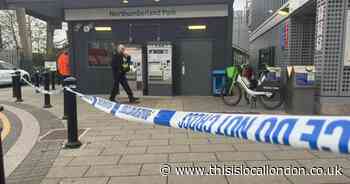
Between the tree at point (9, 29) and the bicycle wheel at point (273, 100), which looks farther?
the tree at point (9, 29)

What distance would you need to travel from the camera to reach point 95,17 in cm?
1215

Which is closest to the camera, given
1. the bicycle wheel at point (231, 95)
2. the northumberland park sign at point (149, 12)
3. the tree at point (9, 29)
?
the bicycle wheel at point (231, 95)

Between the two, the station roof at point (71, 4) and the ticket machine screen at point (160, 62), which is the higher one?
the station roof at point (71, 4)

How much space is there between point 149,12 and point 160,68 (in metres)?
2.12

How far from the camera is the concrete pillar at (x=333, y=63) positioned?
24.6 feet

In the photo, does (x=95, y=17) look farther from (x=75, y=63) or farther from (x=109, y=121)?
(x=109, y=121)

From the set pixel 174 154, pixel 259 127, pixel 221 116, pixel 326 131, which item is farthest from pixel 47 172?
pixel 326 131

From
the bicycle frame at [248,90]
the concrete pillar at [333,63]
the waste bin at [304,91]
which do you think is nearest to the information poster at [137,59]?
the bicycle frame at [248,90]

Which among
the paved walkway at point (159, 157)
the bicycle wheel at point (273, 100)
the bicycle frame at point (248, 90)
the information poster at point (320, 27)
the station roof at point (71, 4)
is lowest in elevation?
the paved walkway at point (159, 157)

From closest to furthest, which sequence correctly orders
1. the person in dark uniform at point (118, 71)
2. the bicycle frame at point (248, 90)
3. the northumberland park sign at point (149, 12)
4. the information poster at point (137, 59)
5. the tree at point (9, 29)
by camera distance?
1. the bicycle frame at point (248, 90)
2. the person in dark uniform at point (118, 71)
3. the northumberland park sign at point (149, 12)
4. the information poster at point (137, 59)
5. the tree at point (9, 29)

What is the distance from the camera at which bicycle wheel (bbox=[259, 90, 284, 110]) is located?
28.4ft

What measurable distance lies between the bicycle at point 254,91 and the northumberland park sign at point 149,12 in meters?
3.04

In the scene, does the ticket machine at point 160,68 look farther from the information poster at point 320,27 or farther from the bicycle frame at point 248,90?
the information poster at point 320,27

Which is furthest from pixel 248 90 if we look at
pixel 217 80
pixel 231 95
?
pixel 217 80
